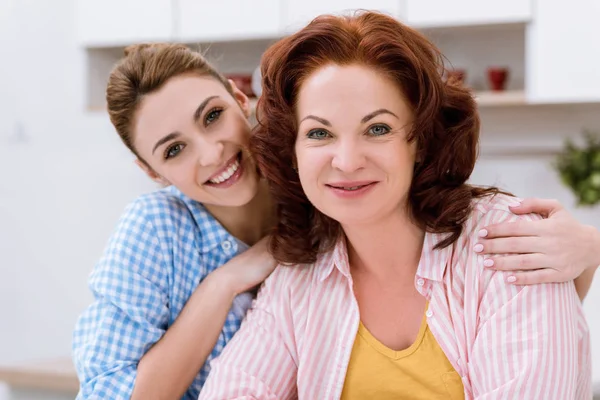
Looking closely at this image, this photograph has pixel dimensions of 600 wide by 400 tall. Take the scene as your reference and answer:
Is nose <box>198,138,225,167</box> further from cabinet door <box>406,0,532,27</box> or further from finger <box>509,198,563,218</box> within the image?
cabinet door <box>406,0,532,27</box>

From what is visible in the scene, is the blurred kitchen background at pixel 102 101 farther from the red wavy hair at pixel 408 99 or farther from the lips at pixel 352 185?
the lips at pixel 352 185

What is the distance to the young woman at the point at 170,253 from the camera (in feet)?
5.45

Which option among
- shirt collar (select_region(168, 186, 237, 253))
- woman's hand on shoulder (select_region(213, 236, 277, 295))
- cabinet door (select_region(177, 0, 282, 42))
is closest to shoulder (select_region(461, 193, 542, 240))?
woman's hand on shoulder (select_region(213, 236, 277, 295))

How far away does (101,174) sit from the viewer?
4348 mm

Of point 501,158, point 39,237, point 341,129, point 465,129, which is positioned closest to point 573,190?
point 501,158

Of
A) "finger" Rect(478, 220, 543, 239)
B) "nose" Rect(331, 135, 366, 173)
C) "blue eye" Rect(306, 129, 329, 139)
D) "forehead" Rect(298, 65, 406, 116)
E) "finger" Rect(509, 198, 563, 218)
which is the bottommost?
"finger" Rect(478, 220, 543, 239)

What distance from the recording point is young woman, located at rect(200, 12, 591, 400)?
54.0 inches

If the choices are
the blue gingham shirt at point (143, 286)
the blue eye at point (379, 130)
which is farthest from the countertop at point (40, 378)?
the blue eye at point (379, 130)

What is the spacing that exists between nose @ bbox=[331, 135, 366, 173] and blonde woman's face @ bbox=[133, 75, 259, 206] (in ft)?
1.23

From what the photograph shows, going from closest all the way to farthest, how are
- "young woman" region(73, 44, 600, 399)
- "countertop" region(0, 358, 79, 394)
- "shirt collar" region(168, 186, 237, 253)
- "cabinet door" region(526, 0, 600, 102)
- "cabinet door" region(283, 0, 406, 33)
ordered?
"young woman" region(73, 44, 600, 399), "shirt collar" region(168, 186, 237, 253), "countertop" region(0, 358, 79, 394), "cabinet door" region(526, 0, 600, 102), "cabinet door" region(283, 0, 406, 33)

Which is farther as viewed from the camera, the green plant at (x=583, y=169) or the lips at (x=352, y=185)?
the green plant at (x=583, y=169)

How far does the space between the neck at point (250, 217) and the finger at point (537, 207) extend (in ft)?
2.03

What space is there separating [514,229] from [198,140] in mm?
677

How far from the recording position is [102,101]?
14.1 feet
